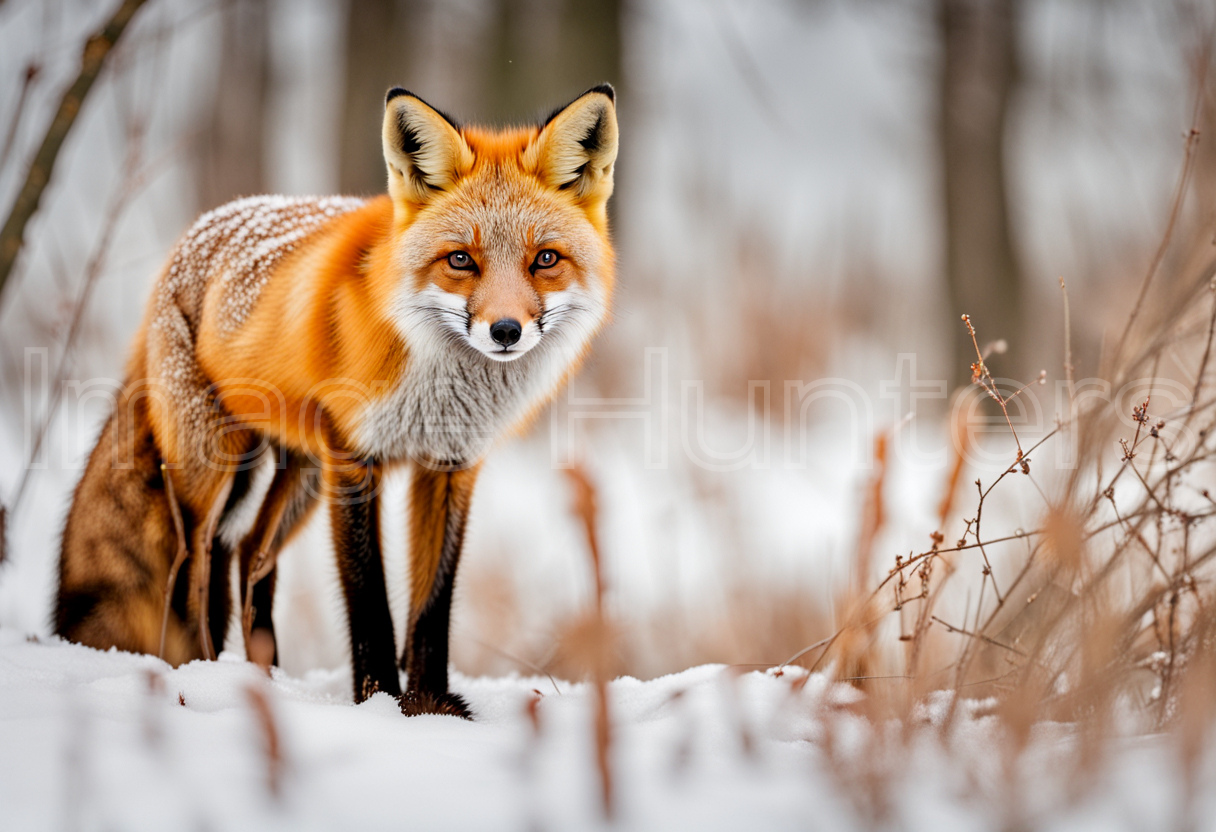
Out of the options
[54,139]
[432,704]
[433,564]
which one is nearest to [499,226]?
[433,564]

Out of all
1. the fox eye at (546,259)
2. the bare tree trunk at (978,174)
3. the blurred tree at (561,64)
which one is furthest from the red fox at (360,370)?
the bare tree trunk at (978,174)

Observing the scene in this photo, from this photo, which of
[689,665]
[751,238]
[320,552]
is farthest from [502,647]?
[751,238]

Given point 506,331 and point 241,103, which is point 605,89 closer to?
point 506,331

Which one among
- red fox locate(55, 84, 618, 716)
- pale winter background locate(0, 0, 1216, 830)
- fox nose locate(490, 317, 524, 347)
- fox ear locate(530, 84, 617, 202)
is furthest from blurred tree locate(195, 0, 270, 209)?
fox nose locate(490, 317, 524, 347)

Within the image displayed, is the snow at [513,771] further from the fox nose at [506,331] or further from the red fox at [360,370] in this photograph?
the fox nose at [506,331]

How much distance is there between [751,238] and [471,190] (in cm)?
519

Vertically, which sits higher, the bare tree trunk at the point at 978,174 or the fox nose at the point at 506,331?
the bare tree trunk at the point at 978,174

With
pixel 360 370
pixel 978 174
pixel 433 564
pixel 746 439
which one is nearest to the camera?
pixel 360 370

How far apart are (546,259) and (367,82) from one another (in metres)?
5.58

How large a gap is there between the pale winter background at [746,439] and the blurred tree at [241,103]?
0.15ft

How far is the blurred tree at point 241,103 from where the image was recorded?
27.2 feet

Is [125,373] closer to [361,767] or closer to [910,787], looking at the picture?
[361,767]

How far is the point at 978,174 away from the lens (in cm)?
729

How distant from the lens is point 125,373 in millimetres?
2648
